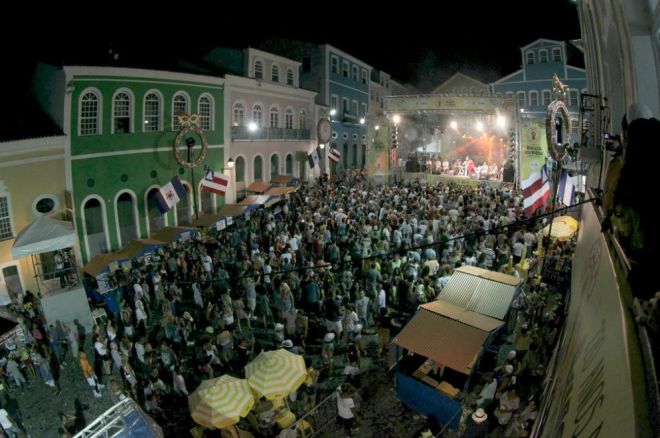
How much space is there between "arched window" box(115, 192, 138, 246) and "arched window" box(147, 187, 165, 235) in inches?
32.4

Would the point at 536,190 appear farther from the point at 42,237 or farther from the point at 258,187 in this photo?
the point at 258,187

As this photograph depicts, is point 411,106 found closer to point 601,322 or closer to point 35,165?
point 35,165

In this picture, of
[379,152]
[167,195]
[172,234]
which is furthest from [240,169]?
[172,234]

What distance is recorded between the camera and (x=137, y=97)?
19953 mm

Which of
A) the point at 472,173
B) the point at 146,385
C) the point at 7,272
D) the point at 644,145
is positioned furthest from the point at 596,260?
the point at 472,173

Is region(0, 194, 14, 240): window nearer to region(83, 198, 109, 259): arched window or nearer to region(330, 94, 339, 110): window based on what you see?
region(83, 198, 109, 259): arched window

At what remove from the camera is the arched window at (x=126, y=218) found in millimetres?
19781

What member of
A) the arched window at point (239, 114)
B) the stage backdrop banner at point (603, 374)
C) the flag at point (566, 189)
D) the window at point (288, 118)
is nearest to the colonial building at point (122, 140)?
the arched window at point (239, 114)

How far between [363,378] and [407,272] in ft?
12.3

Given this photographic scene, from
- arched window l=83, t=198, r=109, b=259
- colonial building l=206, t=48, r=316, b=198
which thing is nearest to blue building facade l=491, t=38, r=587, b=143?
colonial building l=206, t=48, r=316, b=198

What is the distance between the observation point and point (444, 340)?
833 centimetres

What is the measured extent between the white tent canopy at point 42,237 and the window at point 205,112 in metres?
10.8

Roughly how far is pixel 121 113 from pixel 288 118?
533 inches

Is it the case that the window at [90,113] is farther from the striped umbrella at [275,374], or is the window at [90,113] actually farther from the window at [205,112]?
the striped umbrella at [275,374]
